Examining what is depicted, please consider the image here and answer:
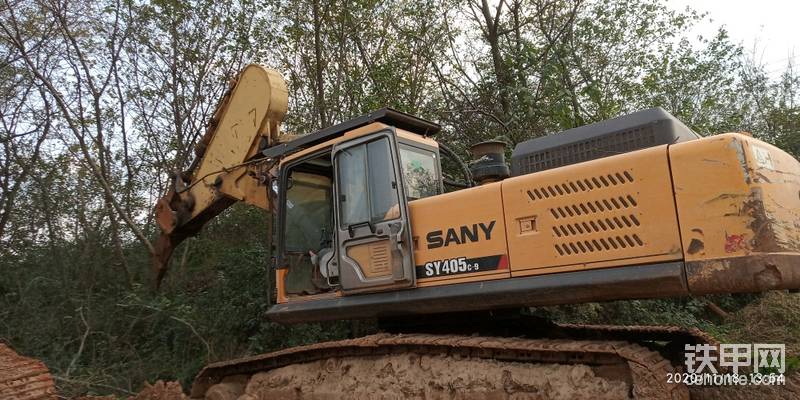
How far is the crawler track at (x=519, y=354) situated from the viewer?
117 inches

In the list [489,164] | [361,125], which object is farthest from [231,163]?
[489,164]

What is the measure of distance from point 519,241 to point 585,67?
366 inches

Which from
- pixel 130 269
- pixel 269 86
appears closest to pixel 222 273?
pixel 130 269

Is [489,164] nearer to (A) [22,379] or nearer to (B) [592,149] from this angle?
(B) [592,149]

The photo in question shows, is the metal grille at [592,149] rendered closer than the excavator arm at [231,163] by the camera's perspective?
Yes

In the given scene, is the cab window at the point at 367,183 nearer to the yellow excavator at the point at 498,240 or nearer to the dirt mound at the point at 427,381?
the yellow excavator at the point at 498,240

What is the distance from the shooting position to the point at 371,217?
4.34m

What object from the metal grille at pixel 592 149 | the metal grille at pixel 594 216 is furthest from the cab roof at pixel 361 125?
the metal grille at pixel 594 216

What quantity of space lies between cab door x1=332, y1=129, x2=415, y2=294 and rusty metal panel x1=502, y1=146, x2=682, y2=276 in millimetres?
868

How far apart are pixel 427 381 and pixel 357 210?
144 cm

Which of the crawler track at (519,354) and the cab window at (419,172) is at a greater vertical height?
the cab window at (419,172)

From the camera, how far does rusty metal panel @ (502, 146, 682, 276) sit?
10.3 feet

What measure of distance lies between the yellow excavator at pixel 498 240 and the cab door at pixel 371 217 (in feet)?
0.05

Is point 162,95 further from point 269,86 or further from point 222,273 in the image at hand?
point 269,86
